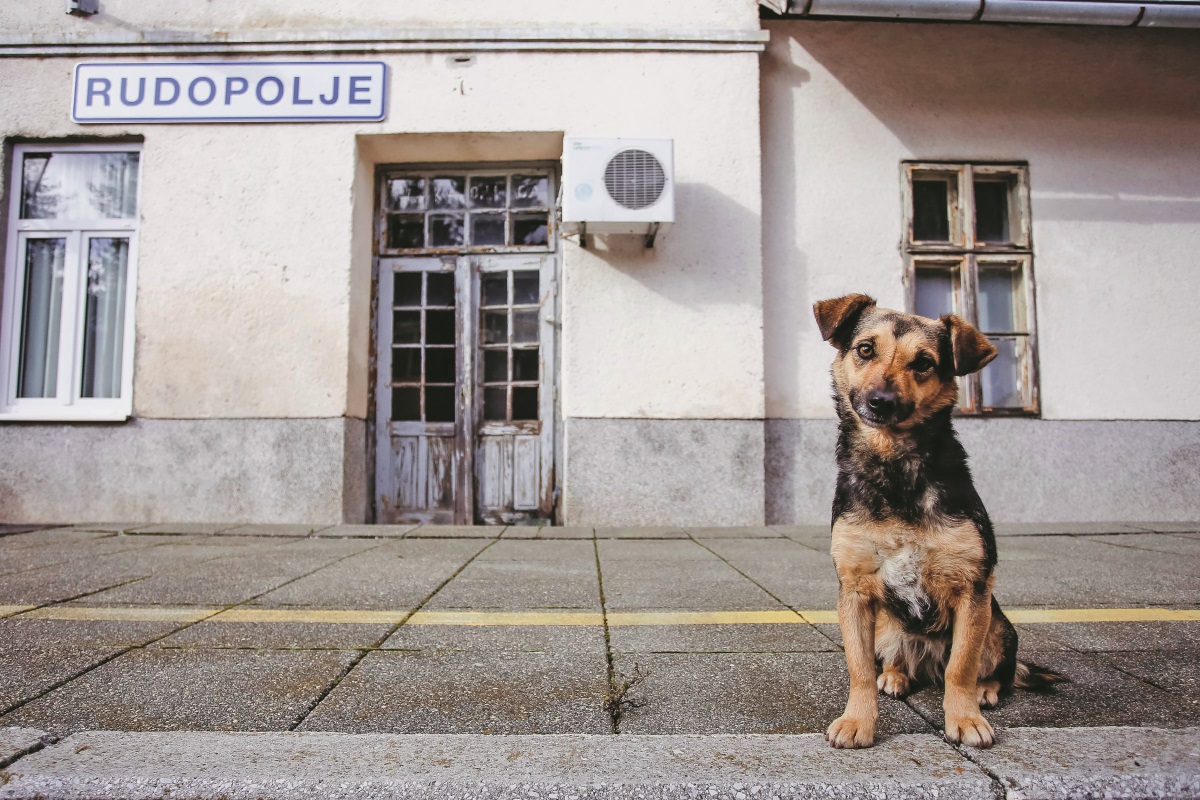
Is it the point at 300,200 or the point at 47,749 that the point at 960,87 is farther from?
the point at 47,749

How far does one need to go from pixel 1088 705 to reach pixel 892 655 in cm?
53

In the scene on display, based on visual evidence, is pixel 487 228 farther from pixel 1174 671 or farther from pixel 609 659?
pixel 1174 671

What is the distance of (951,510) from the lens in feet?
5.98

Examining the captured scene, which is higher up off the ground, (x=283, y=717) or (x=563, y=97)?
(x=563, y=97)

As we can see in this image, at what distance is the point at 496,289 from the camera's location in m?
6.75

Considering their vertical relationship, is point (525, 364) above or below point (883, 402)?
above

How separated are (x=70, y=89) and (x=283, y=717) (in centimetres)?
708

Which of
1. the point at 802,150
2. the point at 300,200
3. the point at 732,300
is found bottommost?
the point at 732,300

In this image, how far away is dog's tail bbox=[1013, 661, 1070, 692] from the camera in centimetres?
201

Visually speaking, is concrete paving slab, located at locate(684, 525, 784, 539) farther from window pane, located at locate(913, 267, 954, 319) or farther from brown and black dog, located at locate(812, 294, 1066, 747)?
brown and black dog, located at locate(812, 294, 1066, 747)

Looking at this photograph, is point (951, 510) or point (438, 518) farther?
point (438, 518)

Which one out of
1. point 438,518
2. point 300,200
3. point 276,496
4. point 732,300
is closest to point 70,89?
point 300,200

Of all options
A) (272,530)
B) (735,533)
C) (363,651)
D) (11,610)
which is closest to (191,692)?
(363,651)

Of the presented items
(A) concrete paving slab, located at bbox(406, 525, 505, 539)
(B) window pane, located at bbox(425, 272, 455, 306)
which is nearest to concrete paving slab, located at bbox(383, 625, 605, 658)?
(A) concrete paving slab, located at bbox(406, 525, 505, 539)
